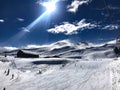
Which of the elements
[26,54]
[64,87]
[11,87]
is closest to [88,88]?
[64,87]

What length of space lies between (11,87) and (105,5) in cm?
2393

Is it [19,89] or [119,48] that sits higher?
[119,48]

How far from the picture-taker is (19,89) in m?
27.9

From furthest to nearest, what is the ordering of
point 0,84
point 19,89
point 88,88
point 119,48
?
point 119,48, point 0,84, point 19,89, point 88,88

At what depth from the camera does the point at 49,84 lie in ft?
95.2

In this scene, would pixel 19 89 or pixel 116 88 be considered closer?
pixel 116 88

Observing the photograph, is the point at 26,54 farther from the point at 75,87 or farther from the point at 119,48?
the point at 75,87

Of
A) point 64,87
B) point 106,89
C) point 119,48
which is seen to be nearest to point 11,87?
point 64,87

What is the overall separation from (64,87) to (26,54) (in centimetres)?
6353

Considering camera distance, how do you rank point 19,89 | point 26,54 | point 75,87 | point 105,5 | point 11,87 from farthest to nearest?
point 26,54 → point 11,87 → point 19,89 → point 75,87 → point 105,5

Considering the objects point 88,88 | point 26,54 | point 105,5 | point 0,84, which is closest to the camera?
point 105,5

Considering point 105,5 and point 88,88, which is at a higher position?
point 105,5

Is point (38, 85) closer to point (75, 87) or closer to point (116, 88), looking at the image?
point (75, 87)

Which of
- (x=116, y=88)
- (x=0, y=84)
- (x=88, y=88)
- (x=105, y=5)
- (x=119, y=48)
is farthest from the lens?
(x=119, y=48)
